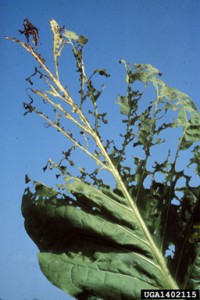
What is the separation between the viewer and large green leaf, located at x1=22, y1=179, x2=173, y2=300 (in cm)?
355

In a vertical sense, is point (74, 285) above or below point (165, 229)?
below

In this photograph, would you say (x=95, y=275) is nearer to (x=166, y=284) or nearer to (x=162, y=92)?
(x=166, y=284)

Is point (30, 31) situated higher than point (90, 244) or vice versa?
point (30, 31)

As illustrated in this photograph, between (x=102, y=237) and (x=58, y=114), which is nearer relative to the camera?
(x=102, y=237)

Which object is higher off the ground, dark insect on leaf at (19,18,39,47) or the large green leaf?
dark insect on leaf at (19,18,39,47)

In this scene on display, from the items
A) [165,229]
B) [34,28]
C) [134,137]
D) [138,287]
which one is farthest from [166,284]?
[34,28]

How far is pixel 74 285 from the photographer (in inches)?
141

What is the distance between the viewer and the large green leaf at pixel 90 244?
3.55m

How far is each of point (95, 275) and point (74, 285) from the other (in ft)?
0.70

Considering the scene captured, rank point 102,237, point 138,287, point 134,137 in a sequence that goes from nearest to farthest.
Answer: point 138,287
point 102,237
point 134,137

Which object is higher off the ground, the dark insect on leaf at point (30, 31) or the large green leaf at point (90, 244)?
the dark insect on leaf at point (30, 31)

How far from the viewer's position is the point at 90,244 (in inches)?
150

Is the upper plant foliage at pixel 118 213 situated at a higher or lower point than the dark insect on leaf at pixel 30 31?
lower

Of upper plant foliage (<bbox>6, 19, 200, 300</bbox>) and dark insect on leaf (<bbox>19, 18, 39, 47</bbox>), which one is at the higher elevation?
dark insect on leaf (<bbox>19, 18, 39, 47</bbox>)
